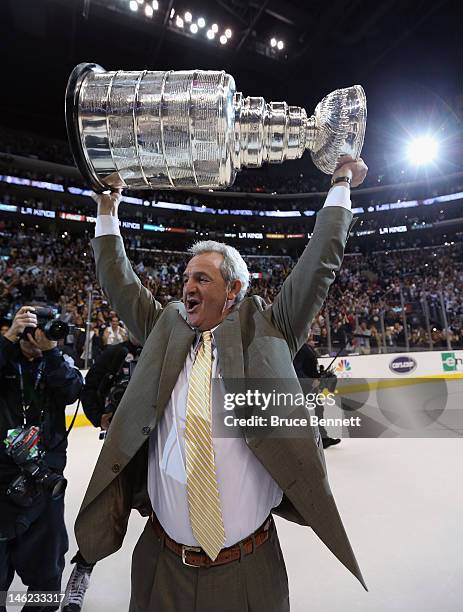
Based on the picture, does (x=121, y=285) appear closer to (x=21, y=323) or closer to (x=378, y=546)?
(x=21, y=323)

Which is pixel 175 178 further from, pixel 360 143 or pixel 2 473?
pixel 2 473

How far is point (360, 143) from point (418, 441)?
5258 mm

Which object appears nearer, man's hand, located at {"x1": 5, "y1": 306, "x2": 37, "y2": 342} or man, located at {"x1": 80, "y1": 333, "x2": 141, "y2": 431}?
man's hand, located at {"x1": 5, "y1": 306, "x2": 37, "y2": 342}

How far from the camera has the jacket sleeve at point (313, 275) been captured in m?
1.02

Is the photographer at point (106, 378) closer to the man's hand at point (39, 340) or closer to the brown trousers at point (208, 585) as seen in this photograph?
the man's hand at point (39, 340)

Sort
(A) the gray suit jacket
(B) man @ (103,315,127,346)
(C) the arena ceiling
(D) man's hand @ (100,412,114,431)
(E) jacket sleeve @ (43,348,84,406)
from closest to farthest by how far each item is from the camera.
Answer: (A) the gray suit jacket → (E) jacket sleeve @ (43,348,84,406) → (D) man's hand @ (100,412,114,431) → (B) man @ (103,315,127,346) → (C) the arena ceiling

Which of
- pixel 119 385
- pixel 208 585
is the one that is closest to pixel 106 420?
pixel 119 385

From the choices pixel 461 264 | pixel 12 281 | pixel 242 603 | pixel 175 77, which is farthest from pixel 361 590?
pixel 461 264

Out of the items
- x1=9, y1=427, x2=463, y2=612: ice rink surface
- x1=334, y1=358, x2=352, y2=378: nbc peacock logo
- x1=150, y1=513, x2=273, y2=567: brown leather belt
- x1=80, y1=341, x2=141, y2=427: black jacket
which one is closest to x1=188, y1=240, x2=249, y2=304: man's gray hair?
x1=150, y1=513, x2=273, y2=567: brown leather belt

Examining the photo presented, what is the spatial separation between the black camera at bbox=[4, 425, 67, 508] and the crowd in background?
2.17 feet

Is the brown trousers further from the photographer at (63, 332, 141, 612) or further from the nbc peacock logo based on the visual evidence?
the nbc peacock logo

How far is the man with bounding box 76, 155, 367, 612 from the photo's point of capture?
1.00 m

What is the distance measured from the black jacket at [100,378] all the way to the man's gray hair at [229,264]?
1707mm


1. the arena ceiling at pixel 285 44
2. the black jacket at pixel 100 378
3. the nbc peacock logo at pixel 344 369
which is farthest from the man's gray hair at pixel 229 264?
the arena ceiling at pixel 285 44
